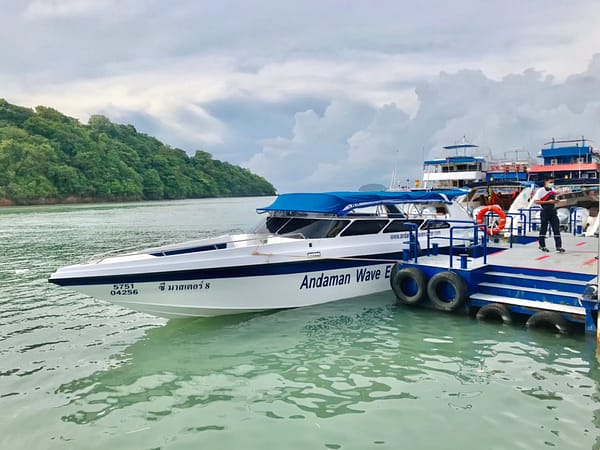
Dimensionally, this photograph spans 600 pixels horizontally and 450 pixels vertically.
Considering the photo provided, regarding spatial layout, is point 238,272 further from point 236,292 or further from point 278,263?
point 278,263

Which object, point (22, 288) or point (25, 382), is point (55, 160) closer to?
point (22, 288)

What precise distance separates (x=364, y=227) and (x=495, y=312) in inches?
147

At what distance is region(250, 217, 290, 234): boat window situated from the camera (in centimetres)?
1218

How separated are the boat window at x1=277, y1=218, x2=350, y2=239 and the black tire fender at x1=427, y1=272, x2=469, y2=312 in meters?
2.48

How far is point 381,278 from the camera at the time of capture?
11969 millimetres

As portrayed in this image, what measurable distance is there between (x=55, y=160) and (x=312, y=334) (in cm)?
10405

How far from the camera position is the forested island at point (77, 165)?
292 feet

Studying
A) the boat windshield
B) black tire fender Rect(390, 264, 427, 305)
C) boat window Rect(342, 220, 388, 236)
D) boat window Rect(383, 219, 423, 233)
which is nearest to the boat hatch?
the boat windshield

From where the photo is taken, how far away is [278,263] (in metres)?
10.1

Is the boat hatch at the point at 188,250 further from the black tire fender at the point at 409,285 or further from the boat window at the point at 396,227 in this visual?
the boat window at the point at 396,227

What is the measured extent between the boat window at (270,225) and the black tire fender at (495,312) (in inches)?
202

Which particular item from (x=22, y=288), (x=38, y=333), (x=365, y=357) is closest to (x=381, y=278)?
(x=365, y=357)

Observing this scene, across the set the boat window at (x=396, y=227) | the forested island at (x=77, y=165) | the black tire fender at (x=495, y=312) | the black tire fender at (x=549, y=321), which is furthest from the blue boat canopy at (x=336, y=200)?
the forested island at (x=77, y=165)

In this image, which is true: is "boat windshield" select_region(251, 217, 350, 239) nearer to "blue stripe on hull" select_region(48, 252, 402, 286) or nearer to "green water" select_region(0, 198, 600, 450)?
Result: "blue stripe on hull" select_region(48, 252, 402, 286)
